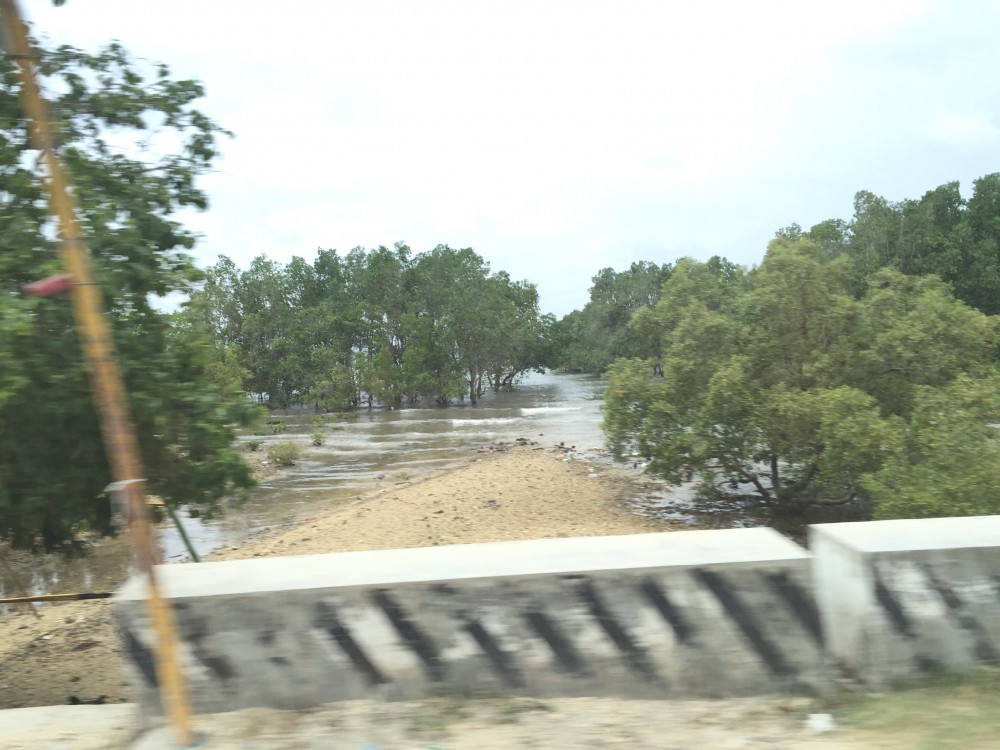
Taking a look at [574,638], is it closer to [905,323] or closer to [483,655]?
[483,655]

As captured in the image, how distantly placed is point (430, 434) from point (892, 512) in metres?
29.8

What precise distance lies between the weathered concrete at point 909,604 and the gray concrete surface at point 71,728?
130 inches

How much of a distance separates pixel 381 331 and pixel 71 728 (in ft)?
198

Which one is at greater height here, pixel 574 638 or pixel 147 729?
pixel 574 638

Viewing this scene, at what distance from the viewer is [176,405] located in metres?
7.04

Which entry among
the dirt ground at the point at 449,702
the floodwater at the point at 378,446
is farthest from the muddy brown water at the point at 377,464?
the dirt ground at the point at 449,702

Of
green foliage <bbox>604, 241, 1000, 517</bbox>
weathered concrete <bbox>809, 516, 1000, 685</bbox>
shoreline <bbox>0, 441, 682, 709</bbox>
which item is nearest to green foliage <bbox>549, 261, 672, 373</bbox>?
shoreline <bbox>0, 441, 682, 709</bbox>

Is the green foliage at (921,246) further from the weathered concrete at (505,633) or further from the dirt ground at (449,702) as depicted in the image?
the weathered concrete at (505,633)

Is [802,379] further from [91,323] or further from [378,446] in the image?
[378,446]

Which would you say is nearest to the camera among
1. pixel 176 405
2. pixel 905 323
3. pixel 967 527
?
pixel 967 527

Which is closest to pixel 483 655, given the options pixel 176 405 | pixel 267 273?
pixel 176 405

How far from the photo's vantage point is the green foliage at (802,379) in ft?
46.6

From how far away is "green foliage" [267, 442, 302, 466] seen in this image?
3053 centimetres

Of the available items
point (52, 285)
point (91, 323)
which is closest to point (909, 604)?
point (91, 323)
